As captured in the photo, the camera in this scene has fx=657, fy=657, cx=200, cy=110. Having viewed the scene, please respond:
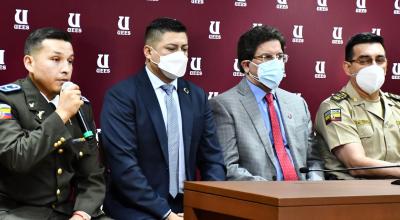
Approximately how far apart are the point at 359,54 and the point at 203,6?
108cm

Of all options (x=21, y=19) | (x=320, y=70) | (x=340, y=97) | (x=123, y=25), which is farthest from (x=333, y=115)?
(x=21, y=19)

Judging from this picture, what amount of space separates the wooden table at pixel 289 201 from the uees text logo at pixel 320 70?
6.99ft

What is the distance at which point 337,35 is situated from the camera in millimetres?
4777

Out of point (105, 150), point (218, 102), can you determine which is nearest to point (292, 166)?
point (218, 102)

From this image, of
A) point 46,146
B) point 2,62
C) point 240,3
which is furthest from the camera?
point 240,3

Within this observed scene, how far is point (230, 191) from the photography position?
2.42 metres

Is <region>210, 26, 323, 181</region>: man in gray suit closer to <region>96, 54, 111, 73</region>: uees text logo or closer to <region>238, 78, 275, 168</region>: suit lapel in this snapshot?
<region>238, 78, 275, 168</region>: suit lapel

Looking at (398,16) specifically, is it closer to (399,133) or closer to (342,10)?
(342,10)

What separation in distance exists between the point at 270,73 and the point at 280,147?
46 cm

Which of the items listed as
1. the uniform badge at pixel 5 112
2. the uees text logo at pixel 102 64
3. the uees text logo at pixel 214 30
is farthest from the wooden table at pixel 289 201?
the uees text logo at pixel 214 30

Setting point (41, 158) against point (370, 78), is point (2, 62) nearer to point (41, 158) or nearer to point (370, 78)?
point (41, 158)

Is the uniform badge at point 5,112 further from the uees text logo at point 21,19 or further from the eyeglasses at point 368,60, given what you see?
the eyeglasses at point 368,60

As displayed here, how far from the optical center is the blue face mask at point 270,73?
4027 millimetres

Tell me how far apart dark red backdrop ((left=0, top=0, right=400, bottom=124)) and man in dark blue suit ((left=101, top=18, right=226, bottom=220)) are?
14.8 inches
